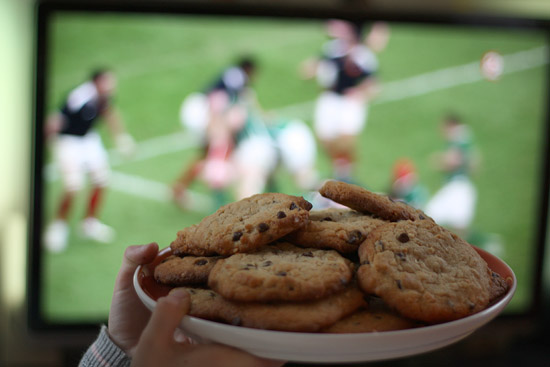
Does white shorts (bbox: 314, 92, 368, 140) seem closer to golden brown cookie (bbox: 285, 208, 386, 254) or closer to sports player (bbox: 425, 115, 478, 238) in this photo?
sports player (bbox: 425, 115, 478, 238)

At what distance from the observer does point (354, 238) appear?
2.15 feet

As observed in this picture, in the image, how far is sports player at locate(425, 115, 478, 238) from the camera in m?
1.95

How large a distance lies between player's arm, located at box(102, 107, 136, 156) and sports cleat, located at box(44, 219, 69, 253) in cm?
35

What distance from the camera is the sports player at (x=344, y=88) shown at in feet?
5.95

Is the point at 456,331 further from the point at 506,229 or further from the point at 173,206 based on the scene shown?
the point at 506,229

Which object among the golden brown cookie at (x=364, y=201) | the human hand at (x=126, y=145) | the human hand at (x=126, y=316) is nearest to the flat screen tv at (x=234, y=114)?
the human hand at (x=126, y=145)

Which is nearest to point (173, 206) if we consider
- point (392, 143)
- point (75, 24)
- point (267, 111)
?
point (267, 111)

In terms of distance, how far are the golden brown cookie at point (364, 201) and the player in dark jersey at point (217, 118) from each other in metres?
1.14

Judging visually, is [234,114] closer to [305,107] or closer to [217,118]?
[217,118]

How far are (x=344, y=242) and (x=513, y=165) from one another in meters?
1.62

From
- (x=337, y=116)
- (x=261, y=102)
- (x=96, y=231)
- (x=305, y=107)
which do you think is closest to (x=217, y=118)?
(x=261, y=102)

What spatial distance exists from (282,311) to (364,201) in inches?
9.0

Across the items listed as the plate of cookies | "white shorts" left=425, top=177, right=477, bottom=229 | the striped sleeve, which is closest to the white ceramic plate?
the plate of cookies

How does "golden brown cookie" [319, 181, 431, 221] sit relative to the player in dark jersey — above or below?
above
